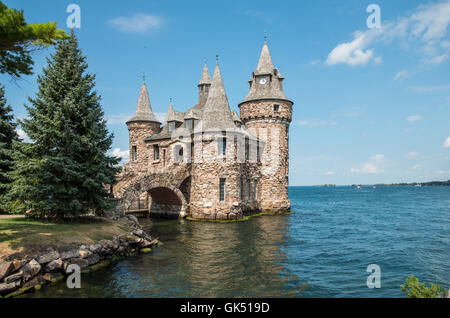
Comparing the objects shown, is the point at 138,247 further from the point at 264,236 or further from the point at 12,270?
the point at 264,236

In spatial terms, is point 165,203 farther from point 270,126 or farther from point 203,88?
point 203,88

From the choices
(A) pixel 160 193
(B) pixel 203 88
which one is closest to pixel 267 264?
(A) pixel 160 193

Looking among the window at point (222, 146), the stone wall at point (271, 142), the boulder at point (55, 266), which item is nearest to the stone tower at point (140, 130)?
the stone wall at point (271, 142)

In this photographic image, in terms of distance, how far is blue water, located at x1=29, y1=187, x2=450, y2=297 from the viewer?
1183cm

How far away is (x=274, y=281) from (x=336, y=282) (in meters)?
2.77

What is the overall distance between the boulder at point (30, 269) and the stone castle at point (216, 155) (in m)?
13.0

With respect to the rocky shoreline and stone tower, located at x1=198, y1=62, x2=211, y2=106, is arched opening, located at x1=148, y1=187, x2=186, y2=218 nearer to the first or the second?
the rocky shoreline

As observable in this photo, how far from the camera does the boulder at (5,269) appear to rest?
10.5m

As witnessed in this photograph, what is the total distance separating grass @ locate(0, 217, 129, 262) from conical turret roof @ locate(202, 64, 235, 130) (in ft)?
45.6

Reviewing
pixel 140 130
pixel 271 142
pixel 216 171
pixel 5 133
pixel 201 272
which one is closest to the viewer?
pixel 201 272

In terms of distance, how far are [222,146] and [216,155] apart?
1101mm

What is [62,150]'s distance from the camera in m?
17.0
